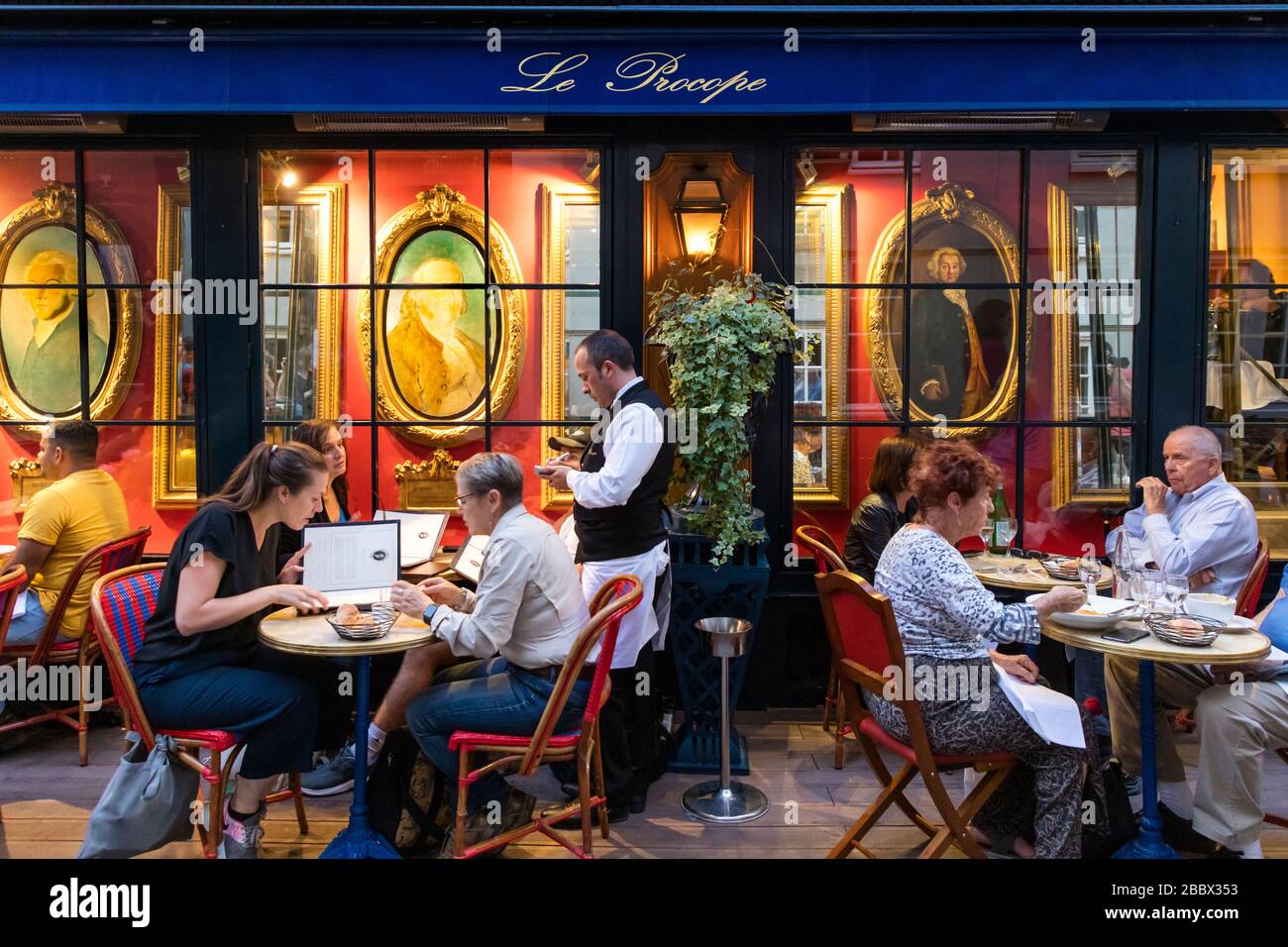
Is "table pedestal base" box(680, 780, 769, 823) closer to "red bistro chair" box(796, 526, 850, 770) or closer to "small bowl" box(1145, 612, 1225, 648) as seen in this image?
"red bistro chair" box(796, 526, 850, 770)

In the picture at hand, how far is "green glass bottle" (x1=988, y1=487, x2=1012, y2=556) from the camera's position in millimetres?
4785

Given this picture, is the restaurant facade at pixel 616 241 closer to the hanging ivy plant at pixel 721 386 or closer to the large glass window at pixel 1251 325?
the large glass window at pixel 1251 325

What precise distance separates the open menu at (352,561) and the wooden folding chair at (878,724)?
1.53m

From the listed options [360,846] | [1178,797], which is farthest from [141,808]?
[1178,797]

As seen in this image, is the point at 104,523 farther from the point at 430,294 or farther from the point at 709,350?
the point at 709,350

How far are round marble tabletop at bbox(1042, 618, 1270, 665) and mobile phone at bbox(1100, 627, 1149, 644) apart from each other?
14 mm

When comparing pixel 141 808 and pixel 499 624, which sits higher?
pixel 499 624

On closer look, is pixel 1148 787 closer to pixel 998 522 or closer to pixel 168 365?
pixel 998 522

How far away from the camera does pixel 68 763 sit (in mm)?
4320

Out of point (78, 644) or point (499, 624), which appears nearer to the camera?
point (499, 624)

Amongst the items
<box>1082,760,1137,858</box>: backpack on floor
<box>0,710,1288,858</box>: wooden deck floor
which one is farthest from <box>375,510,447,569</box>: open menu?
<box>1082,760,1137,858</box>: backpack on floor

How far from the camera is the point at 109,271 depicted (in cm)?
523

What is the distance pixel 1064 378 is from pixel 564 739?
3441 mm
